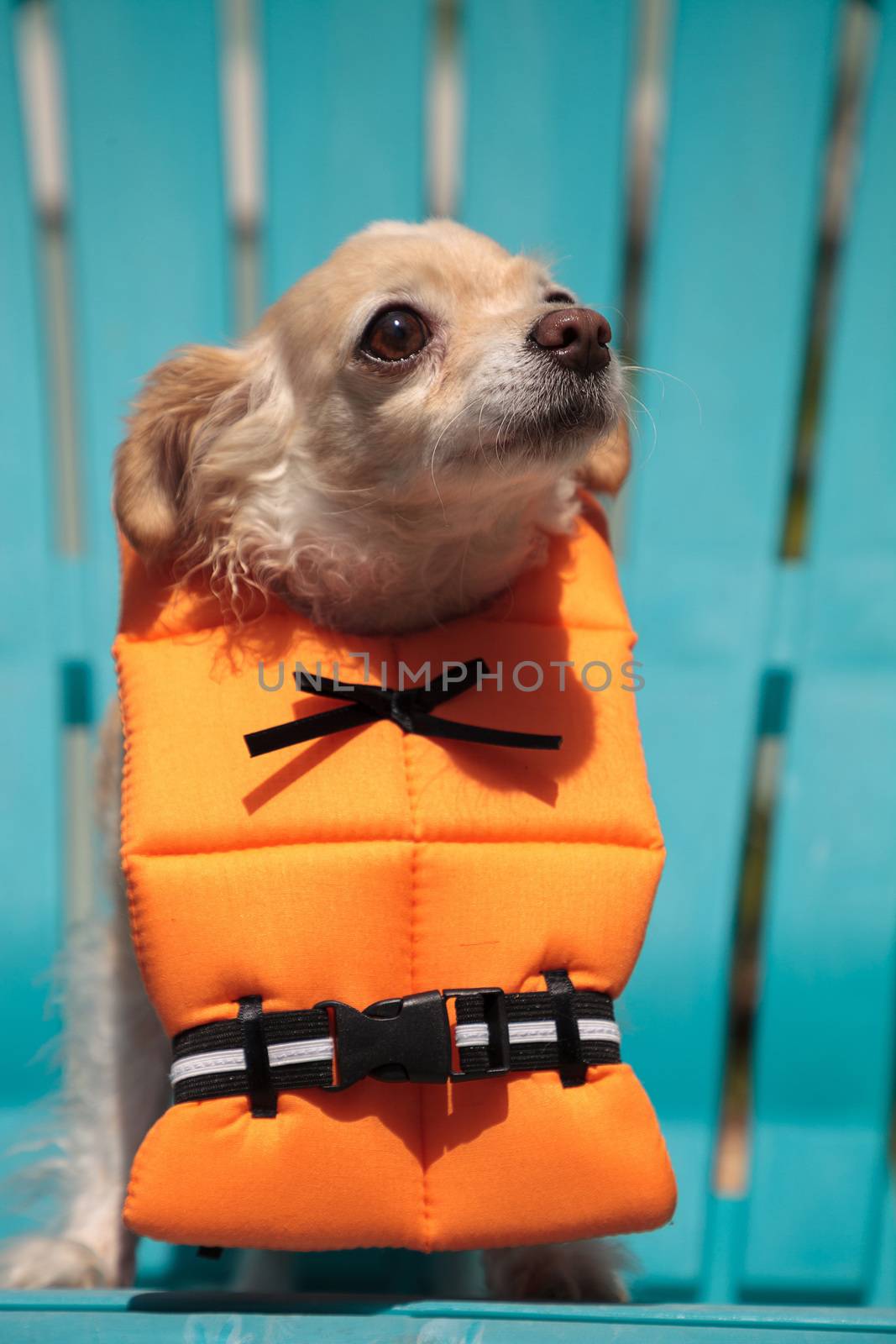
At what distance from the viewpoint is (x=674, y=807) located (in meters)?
2.28

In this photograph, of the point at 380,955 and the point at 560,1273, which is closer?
the point at 380,955

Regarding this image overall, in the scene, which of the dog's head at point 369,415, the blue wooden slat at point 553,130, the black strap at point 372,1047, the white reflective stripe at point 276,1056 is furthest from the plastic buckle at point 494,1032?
the blue wooden slat at point 553,130

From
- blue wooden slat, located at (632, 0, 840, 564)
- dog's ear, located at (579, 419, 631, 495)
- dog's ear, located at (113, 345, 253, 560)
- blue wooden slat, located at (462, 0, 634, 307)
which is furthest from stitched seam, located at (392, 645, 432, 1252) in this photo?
blue wooden slat, located at (462, 0, 634, 307)

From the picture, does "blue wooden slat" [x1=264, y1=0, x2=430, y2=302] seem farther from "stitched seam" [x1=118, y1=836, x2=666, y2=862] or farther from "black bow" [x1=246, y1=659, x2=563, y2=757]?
"stitched seam" [x1=118, y1=836, x2=666, y2=862]

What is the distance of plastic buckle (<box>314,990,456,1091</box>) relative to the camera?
3.93ft

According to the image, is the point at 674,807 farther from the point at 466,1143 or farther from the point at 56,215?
the point at 56,215

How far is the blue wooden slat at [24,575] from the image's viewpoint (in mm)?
2271

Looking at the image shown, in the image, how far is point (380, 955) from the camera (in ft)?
4.15

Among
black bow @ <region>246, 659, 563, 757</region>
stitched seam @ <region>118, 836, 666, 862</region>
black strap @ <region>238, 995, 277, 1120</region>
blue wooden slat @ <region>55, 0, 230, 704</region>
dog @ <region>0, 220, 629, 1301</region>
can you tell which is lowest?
black strap @ <region>238, 995, 277, 1120</region>

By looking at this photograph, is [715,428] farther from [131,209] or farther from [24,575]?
[24,575]

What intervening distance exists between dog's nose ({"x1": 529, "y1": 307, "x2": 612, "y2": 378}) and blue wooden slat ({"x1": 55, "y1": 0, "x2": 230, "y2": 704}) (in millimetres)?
1308

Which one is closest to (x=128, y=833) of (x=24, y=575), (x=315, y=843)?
(x=315, y=843)

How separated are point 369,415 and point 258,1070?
81cm

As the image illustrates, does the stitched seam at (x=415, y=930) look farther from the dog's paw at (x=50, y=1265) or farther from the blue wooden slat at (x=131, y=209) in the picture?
the blue wooden slat at (x=131, y=209)
